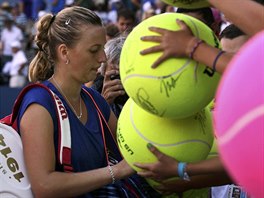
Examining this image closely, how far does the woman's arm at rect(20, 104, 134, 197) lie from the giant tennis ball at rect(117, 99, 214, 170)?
12.3 inches

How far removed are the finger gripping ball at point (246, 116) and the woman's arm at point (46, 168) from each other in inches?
56.2

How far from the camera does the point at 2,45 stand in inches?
631

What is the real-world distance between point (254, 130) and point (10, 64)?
13.6 meters

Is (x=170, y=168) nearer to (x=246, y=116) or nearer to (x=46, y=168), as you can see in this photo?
(x=46, y=168)

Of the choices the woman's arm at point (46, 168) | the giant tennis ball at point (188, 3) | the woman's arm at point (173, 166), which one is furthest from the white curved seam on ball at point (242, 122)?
the woman's arm at point (46, 168)

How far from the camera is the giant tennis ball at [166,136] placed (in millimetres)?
2477

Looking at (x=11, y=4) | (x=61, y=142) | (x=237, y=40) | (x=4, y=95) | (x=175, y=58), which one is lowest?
(x=11, y=4)

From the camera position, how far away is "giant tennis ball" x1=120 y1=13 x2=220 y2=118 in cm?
223

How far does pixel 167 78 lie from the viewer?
2.22 metres

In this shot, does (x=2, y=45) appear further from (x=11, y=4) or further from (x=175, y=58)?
(x=175, y=58)

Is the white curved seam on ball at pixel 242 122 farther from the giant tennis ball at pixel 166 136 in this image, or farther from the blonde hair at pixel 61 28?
the blonde hair at pixel 61 28

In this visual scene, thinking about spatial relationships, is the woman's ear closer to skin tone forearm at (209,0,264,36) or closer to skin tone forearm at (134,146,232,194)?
skin tone forearm at (134,146,232,194)

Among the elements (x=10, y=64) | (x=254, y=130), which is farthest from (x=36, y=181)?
(x=10, y=64)

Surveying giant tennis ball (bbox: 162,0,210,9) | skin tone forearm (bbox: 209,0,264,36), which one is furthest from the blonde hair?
skin tone forearm (bbox: 209,0,264,36)
